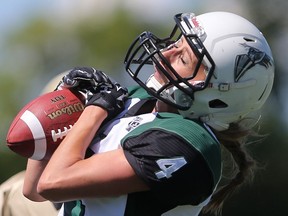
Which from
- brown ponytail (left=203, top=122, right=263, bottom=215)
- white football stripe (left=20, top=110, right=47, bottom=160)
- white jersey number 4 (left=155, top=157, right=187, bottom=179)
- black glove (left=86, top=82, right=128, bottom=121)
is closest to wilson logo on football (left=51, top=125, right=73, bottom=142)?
white football stripe (left=20, top=110, right=47, bottom=160)

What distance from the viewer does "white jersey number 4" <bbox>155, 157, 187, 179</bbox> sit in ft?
8.22

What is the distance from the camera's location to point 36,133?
277 cm

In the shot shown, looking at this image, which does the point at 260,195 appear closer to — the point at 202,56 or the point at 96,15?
the point at 202,56

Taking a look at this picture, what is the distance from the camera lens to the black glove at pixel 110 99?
2.72m

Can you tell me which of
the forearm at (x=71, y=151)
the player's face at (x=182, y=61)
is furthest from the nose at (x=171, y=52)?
the forearm at (x=71, y=151)

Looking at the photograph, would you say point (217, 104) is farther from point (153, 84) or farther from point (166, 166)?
point (166, 166)

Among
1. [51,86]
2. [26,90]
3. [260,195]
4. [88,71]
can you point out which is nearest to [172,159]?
[88,71]

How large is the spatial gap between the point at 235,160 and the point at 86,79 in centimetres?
66

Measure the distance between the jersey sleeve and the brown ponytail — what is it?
350 mm

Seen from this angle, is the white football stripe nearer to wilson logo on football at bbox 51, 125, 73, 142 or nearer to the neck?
wilson logo on football at bbox 51, 125, 73, 142

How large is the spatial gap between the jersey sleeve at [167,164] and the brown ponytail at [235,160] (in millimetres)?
350

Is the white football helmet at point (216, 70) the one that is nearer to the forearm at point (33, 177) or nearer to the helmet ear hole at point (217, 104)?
the helmet ear hole at point (217, 104)

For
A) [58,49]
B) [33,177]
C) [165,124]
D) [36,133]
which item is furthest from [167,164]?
[58,49]

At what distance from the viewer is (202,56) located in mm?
2660
